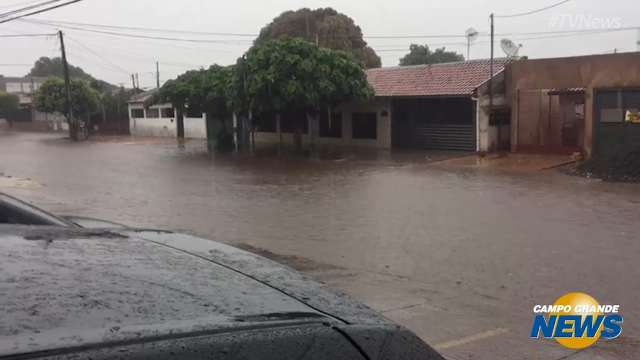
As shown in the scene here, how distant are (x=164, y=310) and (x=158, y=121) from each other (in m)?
50.0

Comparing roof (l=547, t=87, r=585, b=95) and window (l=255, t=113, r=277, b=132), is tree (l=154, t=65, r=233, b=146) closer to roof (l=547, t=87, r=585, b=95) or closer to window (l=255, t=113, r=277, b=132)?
window (l=255, t=113, r=277, b=132)

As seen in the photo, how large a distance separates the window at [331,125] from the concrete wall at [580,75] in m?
10.7

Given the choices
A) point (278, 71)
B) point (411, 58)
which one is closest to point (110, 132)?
point (411, 58)

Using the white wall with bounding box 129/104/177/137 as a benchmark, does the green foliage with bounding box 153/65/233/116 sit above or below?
above

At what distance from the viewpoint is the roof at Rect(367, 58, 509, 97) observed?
27531 millimetres

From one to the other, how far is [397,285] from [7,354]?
6072 mm

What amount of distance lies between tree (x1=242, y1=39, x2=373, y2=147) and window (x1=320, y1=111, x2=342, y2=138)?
5070mm

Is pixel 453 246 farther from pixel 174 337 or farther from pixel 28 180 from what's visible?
pixel 28 180

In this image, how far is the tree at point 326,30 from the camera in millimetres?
46562

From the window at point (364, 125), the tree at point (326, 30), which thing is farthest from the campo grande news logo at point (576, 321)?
the tree at point (326, 30)

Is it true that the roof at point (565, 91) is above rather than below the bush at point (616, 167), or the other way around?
above

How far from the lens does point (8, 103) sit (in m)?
70.8

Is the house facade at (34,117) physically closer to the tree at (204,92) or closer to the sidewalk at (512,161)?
the tree at (204,92)

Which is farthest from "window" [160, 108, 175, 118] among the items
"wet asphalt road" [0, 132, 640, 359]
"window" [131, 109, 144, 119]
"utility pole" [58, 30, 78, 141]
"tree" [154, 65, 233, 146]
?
"wet asphalt road" [0, 132, 640, 359]
